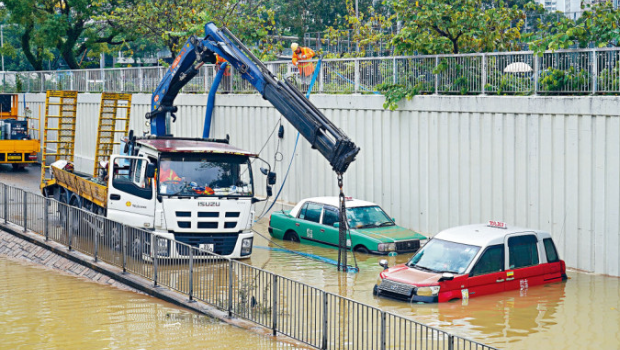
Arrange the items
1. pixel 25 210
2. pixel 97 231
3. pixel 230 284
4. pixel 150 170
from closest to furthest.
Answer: pixel 230 284 → pixel 97 231 → pixel 150 170 → pixel 25 210

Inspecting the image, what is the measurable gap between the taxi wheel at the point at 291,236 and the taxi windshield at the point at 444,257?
6224 millimetres

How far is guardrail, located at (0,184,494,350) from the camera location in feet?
38.3

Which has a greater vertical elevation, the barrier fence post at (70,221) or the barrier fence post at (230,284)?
the barrier fence post at (70,221)

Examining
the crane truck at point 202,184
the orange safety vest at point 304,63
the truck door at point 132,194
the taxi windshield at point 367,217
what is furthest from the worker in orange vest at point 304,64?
the truck door at point 132,194

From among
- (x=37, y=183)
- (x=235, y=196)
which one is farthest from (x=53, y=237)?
(x=37, y=183)

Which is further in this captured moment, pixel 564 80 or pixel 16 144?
pixel 16 144

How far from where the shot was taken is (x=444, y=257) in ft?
50.9

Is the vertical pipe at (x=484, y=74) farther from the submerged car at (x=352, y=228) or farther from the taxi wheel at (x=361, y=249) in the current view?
the taxi wheel at (x=361, y=249)

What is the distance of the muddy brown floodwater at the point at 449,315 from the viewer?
1281cm

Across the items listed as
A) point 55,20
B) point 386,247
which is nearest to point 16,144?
point 55,20

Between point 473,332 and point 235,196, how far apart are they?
7568 millimetres

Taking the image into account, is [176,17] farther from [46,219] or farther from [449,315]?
Result: [449,315]

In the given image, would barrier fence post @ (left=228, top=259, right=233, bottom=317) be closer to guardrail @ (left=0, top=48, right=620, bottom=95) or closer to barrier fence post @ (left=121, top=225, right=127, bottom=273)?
barrier fence post @ (left=121, top=225, right=127, bottom=273)

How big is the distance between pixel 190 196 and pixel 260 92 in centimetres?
321
